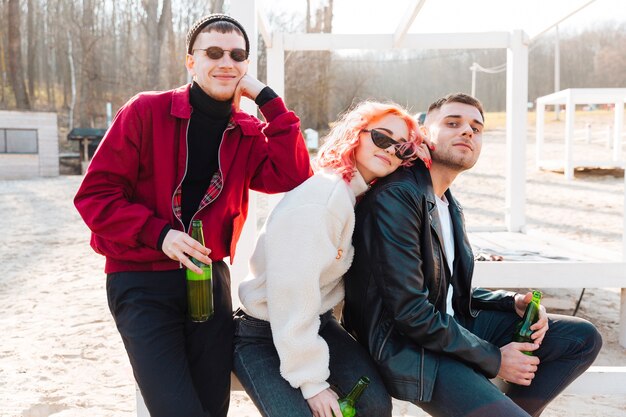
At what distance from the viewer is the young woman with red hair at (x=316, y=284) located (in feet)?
6.68

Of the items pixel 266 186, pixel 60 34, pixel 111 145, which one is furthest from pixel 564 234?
pixel 60 34

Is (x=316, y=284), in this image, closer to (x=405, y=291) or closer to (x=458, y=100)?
(x=405, y=291)

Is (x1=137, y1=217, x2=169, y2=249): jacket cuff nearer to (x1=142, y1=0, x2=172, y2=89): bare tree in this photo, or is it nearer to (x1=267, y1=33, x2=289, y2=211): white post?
(x1=267, y1=33, x2=289, y2=211): white post

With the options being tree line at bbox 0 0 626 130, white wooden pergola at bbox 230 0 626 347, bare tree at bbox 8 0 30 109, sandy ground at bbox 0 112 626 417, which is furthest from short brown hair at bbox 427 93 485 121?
bare tree at bbox 8 0 30 109

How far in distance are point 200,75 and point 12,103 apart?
3395 centimetres

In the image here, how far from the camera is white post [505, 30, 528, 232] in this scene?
680 centimetres

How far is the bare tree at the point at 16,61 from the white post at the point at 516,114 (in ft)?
92.3

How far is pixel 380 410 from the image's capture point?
2.12 meters

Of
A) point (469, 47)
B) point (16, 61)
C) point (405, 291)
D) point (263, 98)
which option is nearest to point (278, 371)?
point (405, 291)

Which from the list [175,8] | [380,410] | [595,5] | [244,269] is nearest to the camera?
[380,410]

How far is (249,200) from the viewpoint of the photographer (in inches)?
134

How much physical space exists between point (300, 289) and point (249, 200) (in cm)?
143

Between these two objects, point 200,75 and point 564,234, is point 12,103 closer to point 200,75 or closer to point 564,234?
point 564,234

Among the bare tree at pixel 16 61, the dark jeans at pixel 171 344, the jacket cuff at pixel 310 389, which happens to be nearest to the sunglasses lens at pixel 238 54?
the dark jeans at pixel 171 344
